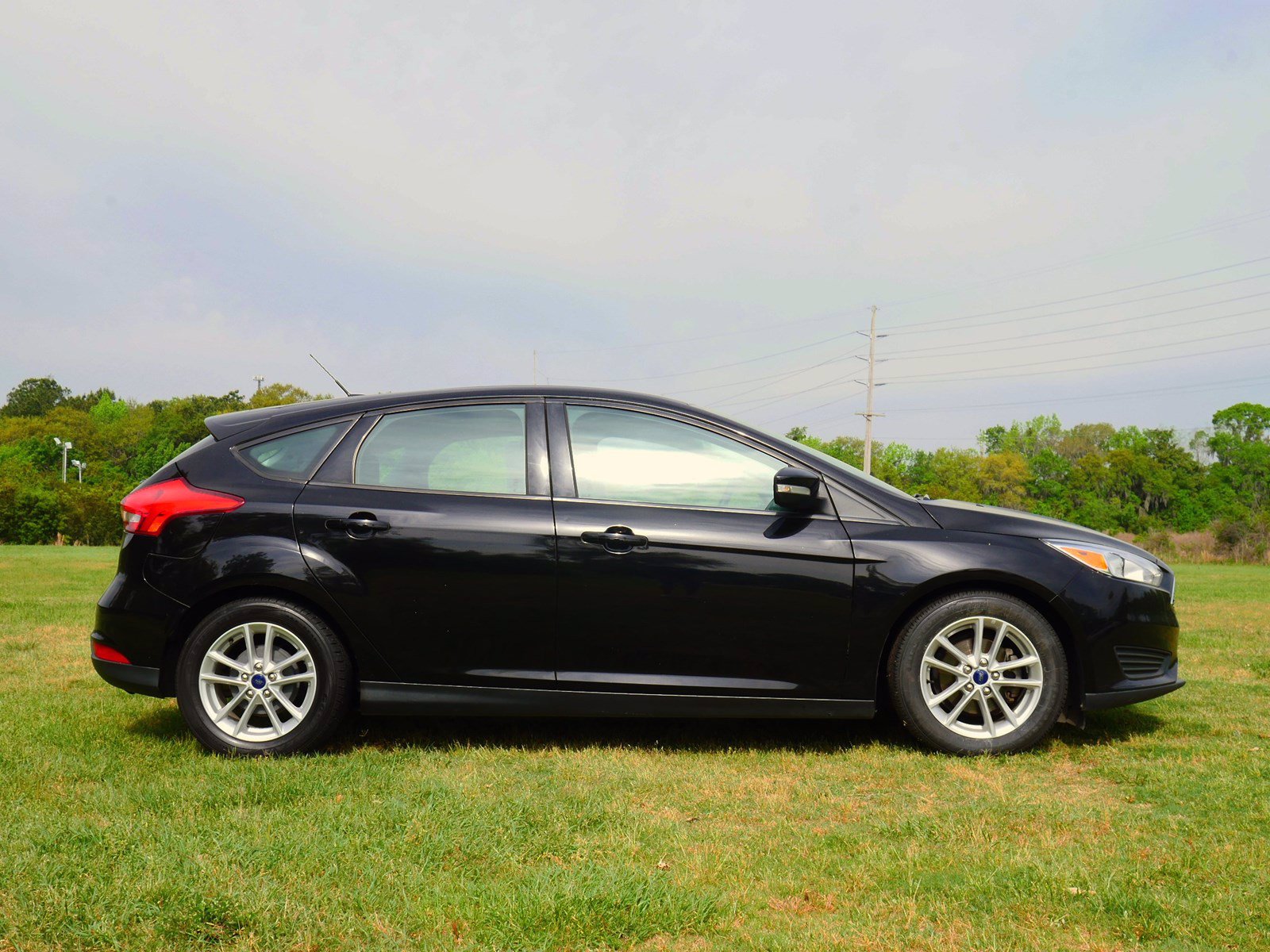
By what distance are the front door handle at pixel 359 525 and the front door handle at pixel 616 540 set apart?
899 mm

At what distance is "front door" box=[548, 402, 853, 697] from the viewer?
4.42 m

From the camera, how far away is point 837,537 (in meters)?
4.54

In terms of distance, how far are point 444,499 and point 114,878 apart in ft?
6.73

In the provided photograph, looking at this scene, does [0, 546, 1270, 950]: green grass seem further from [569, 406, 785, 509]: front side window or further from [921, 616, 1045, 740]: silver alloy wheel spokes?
[569, 406, 785, 509]: front side window

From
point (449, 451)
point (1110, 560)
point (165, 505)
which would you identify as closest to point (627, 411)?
point (449, 451)

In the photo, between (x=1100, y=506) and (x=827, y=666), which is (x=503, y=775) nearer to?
(x=827, y=666)

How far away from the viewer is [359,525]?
4.47m

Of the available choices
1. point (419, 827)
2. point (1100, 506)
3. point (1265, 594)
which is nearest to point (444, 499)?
point (419, 827)

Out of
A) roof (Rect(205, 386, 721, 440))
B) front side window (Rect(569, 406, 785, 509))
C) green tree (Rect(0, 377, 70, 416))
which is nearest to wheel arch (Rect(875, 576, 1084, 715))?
front side window (Rect(569, 406, 785, 509))

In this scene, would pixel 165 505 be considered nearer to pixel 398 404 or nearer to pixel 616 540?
pixel 398 404

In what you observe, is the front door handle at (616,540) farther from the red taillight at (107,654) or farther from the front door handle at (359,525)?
the red taillight at (107,654)

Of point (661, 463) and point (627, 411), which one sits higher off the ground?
point (627, 411)

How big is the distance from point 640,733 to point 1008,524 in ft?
6.72

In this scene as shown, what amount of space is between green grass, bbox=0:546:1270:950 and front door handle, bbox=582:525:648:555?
3.08 ft
